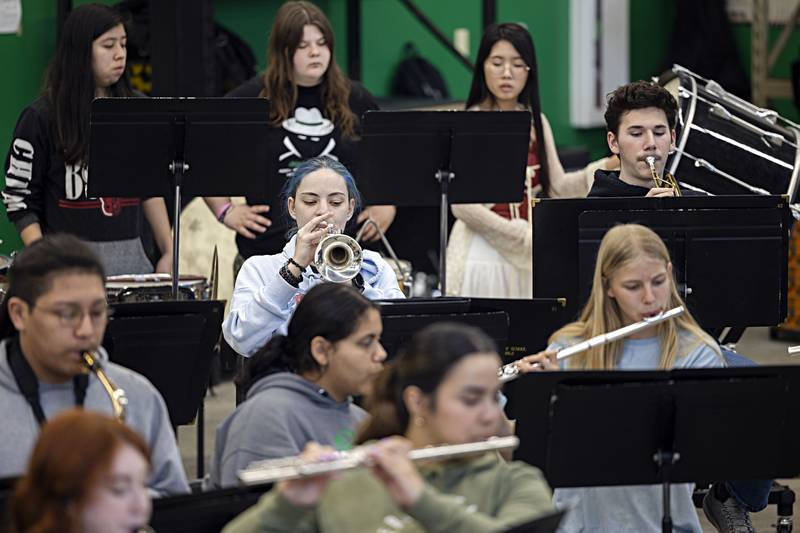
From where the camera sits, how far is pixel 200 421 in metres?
4.78

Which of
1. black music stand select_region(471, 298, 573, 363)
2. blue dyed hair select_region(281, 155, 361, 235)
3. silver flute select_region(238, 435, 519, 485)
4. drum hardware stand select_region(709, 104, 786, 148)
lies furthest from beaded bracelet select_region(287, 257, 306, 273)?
drum hardware stand select_region(709, 104, 786, 148)

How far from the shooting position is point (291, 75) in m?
5.30

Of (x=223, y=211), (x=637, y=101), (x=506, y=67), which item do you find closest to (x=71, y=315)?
(x=637, y=101)

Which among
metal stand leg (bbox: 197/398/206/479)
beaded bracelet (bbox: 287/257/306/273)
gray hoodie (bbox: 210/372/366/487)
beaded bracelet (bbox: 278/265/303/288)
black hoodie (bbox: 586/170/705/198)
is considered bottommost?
metal stand leg (bbox: 197/398/206/479)

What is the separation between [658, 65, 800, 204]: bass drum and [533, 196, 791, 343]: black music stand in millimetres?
622

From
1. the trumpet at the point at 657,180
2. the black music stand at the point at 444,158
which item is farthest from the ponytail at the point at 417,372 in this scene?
the black music stand at the point at 444,158

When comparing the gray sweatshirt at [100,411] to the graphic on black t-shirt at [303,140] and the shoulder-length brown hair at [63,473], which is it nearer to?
the shoulder-length brown hair at [63,473]

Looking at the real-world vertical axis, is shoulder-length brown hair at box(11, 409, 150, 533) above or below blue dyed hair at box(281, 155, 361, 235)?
below

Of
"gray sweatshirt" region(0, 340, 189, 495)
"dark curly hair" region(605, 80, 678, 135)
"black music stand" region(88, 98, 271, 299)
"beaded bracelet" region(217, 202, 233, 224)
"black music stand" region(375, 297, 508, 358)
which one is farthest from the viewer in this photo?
"beaded bracelet" region(217, 202, 233, 224)

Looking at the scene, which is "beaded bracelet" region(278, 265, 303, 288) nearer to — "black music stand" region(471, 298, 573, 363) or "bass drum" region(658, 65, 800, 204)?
"black music stand" region(471, 298, 573, 363)

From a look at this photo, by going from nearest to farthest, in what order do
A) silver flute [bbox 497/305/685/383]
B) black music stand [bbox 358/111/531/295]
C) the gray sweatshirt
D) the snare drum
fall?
the gray sweatshirt
silver flute [bbox 497/305/685/383]
the snare drum
black music stand [bbox 358/111/531/295]

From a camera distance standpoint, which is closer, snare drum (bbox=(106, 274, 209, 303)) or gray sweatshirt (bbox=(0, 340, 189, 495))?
gray sweatshirt (bbox=(0, 340, 189, 495))

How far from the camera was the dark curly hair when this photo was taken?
14.6 feet

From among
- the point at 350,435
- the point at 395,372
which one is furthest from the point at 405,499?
the point at 350,435
